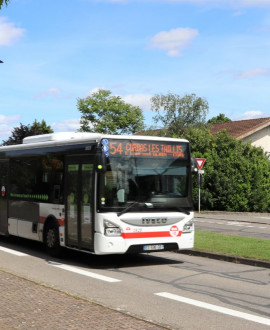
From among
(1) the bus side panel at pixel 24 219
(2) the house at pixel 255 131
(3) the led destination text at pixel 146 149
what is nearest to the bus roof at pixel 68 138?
(3) the led destination text at pixel 146 149

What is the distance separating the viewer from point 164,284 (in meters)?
9.22

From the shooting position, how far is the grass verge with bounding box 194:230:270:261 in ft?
39.9

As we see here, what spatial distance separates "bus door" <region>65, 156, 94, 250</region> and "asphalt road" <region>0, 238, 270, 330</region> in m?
0.58

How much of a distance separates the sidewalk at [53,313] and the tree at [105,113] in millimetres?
62570

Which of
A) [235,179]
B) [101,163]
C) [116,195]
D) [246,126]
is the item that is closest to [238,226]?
[235,179]

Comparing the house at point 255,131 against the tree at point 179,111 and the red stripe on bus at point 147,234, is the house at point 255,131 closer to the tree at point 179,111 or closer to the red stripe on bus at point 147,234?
the tree at point 179,111

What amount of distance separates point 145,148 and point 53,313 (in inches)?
215

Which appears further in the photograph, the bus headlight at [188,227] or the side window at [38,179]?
the side window at [38,179]

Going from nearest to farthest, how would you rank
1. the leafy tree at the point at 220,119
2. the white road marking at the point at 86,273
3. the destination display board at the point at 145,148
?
the white road marking at the point at 86,273 < the destination display board at the point at 145,148 < the leafy tree at the point at 220,119

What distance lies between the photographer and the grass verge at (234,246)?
39.9 feet

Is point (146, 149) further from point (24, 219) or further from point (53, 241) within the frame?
point (24, 219)

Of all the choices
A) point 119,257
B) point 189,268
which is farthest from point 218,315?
point 119,257

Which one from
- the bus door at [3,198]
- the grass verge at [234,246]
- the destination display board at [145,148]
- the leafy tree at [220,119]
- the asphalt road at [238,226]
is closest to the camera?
the destination display board at [145,148]

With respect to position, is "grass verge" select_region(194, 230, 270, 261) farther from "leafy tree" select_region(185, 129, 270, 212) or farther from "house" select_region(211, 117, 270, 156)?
"house" select_region(211, 117, 270, 156)
